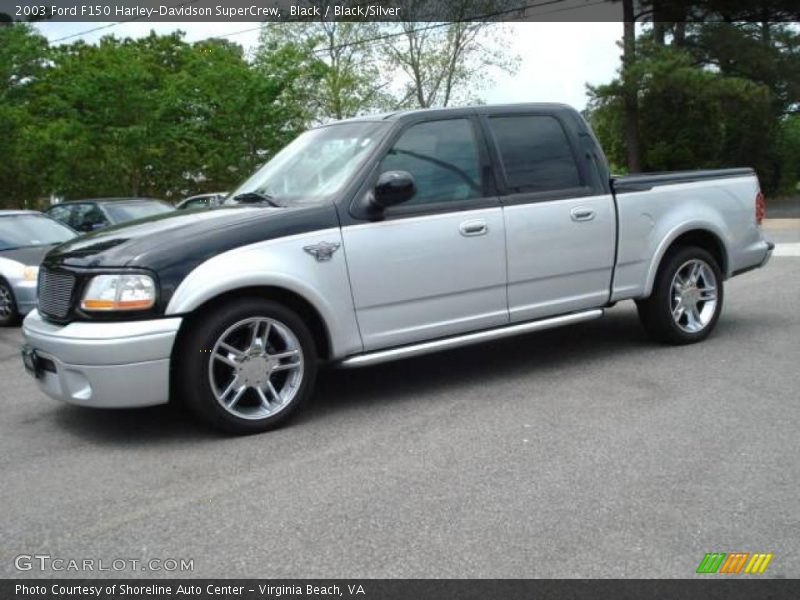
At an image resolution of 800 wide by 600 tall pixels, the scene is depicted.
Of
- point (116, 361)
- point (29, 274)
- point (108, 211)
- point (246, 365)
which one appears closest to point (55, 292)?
point (116, 361)

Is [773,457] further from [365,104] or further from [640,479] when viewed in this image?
[365,104]

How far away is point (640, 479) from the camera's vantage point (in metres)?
3.97

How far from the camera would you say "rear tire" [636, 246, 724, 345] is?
21.4ft

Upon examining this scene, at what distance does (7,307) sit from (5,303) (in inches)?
2.4

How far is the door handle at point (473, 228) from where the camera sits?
5461 mm

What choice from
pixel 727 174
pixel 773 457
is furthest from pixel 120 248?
pixel 727 174

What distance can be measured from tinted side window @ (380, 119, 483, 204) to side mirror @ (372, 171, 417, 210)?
19 cm

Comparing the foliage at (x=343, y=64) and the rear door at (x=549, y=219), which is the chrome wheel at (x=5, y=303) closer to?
the rear door at (x=549, y=219)

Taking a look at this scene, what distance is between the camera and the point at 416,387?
5844 millimetres

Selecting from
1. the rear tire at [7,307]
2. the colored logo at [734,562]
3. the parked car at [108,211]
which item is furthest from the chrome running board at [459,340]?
the parked car at [108,211]

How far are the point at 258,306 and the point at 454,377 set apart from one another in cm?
177

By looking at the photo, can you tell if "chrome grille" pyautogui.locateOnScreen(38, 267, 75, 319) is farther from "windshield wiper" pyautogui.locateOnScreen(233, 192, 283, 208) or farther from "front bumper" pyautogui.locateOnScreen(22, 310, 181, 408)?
"windshield wiper" pyautogui.locateOnScreen(233, 192, 283, 208)

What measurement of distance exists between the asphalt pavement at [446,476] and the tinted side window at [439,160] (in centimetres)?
132

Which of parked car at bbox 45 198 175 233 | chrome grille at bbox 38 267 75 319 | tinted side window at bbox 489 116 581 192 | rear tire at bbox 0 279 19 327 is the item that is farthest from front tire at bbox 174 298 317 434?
parked car at bbox 45 198 175 233
